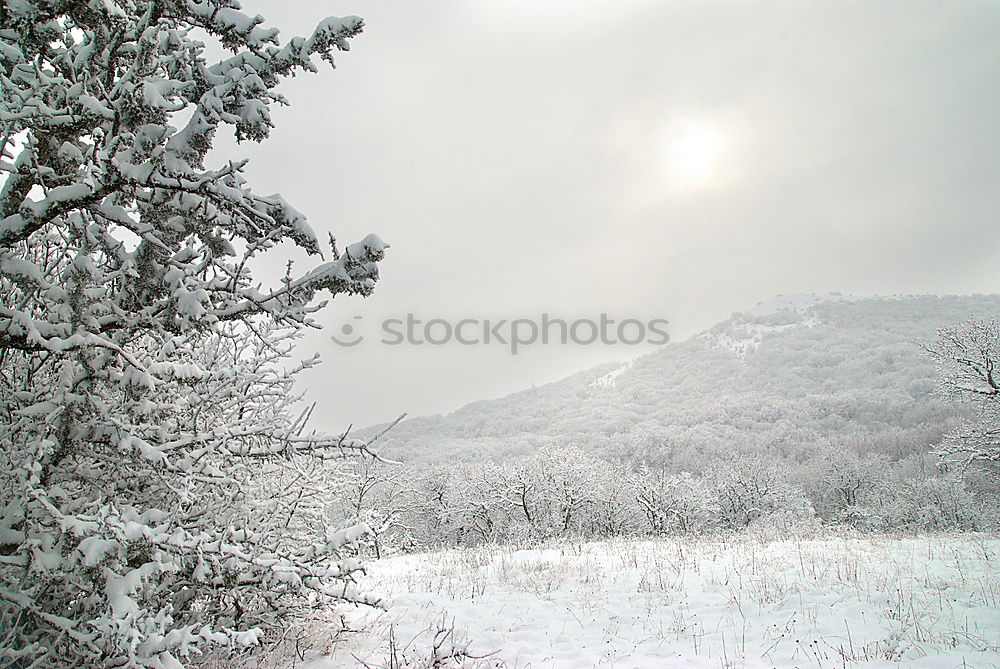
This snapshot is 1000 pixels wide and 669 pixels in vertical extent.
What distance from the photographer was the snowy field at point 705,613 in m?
5.34

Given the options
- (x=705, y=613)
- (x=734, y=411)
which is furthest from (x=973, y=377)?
(x=734, y=411)

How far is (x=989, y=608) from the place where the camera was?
6180mm

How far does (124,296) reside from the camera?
3.39 m

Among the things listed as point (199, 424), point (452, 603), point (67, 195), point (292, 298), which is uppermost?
point (67, 195)

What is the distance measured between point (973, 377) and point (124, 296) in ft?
74.6

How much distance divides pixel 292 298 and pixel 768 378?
7168 inches

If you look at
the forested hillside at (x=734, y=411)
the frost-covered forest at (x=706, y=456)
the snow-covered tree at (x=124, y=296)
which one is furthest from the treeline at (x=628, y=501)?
the snow-covered tree at (x=124, y=296)

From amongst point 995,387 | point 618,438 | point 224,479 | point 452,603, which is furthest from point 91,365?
point 618,438

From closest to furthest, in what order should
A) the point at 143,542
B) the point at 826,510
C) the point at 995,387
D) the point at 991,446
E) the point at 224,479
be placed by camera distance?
the point at 143,542 < the point at 224,479 < the point at 995,387 < the point at 991,446 < the point at 826,510

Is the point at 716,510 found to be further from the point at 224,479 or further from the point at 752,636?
the point at 224,479

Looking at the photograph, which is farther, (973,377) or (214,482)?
(973,377)

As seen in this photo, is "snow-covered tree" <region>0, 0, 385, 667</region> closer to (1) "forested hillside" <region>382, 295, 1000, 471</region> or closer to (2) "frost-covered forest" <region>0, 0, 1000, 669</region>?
(2) "frost-covered forest" <region>0, 0, 1000, 669</region>

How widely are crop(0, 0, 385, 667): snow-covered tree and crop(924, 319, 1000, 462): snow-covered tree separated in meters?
20.7

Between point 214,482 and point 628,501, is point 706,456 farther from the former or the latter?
point 214,482
